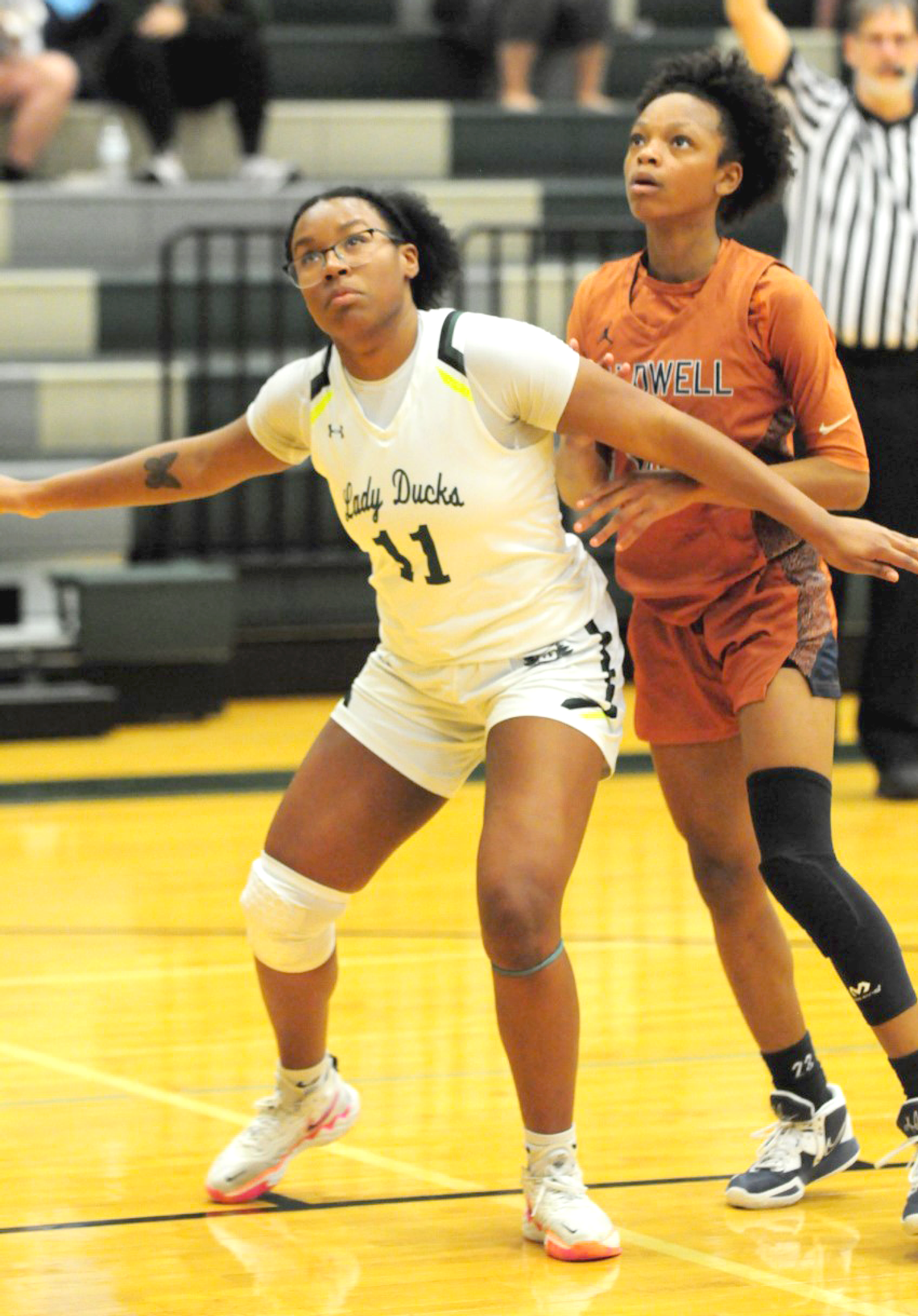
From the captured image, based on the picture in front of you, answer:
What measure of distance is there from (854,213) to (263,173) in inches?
166

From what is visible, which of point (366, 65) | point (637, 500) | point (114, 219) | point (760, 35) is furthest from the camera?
point (366, 65)

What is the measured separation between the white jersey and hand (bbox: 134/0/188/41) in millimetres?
7146

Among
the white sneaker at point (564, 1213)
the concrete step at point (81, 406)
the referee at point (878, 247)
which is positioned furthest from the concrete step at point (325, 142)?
the white sneaker at point (564, 1213)

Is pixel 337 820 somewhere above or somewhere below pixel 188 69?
above

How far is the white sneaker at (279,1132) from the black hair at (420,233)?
3.97ft

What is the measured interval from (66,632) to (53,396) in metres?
1.52

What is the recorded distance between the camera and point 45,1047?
442 cm

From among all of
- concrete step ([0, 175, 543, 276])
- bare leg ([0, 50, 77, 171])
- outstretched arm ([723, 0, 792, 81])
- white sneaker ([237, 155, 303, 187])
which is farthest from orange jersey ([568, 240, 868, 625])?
bare leg ([0, 50, 77, 171])

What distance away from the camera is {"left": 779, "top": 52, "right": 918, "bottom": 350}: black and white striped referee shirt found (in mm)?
6391

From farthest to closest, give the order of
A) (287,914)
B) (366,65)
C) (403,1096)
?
1. (366,65)
2. (403,1096)
3. (287,914)

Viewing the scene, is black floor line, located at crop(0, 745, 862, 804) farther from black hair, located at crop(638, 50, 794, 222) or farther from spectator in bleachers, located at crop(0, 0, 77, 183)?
spectator in bleachers, located at crop(0, 0, 77, 183)

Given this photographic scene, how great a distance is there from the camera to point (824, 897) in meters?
3.28

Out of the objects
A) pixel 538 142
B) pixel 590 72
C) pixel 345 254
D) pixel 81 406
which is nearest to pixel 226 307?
pixel 81 406

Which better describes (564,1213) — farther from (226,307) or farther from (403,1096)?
(226,307)
